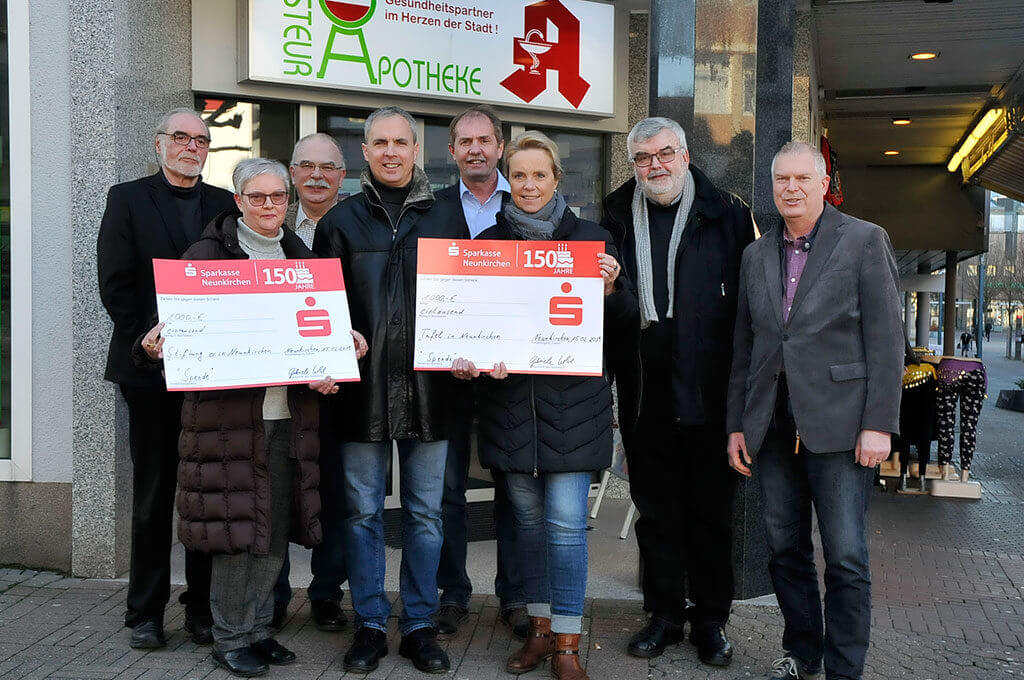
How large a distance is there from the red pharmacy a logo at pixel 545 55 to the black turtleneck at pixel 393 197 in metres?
3.16

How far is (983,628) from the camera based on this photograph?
5215 millimetres

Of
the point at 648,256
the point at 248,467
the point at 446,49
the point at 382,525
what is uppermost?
the point at 446,49

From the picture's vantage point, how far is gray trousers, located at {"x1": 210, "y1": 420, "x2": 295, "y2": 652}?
4258 millimetres

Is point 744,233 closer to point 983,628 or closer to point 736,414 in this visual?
point 736,414

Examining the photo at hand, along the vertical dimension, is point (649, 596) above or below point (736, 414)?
below

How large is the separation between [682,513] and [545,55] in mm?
3968

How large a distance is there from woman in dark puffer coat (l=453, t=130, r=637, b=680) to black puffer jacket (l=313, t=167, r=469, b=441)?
26 centimetres

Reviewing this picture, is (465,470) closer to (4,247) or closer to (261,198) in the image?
(261,198)

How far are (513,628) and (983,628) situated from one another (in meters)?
2.36

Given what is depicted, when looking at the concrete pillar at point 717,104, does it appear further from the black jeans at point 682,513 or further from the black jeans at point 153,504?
the black jeans at point 153,504

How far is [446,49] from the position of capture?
707cm

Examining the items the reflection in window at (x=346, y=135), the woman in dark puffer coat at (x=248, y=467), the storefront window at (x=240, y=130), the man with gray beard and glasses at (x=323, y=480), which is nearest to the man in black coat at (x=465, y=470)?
the man with gray beard and glasses at (x=323, y=480)

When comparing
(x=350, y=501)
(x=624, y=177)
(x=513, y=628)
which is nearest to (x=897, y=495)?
(x=624, y=177)

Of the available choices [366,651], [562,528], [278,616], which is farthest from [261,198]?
[278,616]
